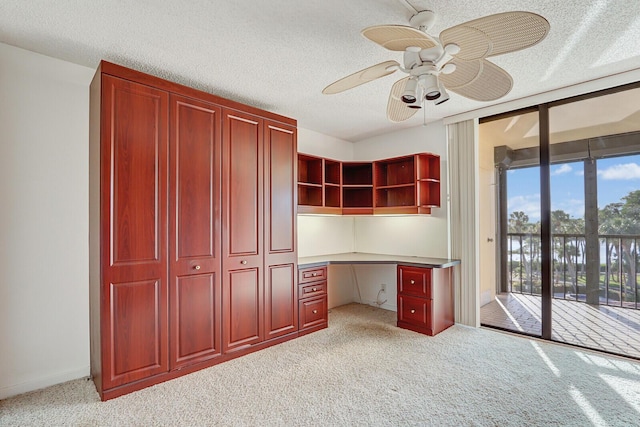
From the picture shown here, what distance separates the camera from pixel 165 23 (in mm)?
2117

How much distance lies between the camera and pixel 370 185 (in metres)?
4.55

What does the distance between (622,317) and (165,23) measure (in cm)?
467

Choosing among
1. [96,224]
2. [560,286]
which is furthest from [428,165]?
[96,224]

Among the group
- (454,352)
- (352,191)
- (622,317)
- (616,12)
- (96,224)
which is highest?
(616,12)

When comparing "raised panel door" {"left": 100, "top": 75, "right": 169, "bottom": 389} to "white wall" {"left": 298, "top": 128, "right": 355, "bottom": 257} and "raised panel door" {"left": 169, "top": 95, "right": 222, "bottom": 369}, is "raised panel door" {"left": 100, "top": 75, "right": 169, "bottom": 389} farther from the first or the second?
"white wall" {"left": 298, "top": 128, "right": 355, "bottom": 257}

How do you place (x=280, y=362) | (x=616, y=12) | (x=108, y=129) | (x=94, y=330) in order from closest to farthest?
1. (x=616, y=12)
2. (x=108, y=129)
3. (x=94, y=330)
4. (x=280, y=362)

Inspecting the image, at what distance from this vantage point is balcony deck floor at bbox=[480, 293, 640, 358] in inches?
123

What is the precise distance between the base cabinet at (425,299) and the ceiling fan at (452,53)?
2.03 metres

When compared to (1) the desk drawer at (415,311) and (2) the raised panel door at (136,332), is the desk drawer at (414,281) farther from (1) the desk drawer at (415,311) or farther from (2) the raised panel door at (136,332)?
(2) the raised panel door at (136,332)

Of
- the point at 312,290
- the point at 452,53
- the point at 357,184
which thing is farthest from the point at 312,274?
the point at 452,53

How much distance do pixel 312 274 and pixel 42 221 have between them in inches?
97.6

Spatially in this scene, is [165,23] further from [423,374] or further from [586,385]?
[586,385]

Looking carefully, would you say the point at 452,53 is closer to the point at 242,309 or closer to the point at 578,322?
the point at 242,309

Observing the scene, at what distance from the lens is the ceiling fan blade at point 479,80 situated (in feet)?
6.28
